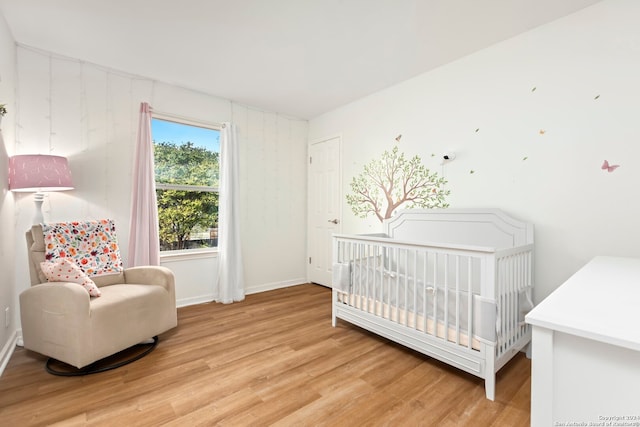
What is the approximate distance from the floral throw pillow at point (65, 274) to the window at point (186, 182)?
1.18 meters

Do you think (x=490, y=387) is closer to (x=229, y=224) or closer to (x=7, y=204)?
(x=229, y=224)

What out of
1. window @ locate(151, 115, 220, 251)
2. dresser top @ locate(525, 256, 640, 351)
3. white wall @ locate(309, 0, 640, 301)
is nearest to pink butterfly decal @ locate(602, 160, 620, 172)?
white wall @ locate(309, 0, 640, 301)

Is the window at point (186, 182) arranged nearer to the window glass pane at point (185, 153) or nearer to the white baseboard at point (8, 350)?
the window glass pane at point (185, 153)

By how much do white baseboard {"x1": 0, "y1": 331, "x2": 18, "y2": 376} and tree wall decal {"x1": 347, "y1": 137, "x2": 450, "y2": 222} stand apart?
3216mm

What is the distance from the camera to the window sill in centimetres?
310

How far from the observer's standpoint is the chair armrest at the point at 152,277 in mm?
2357

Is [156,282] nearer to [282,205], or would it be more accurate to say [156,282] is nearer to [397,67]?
[282,205]

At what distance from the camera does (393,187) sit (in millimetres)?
3135

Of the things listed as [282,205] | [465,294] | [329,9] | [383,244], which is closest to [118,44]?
[329,9]

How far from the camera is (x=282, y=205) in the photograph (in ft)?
13.3

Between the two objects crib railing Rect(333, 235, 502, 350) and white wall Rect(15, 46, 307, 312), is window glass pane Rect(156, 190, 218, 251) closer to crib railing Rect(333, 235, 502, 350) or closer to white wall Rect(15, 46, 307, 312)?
white wall Rect(15, 46, 307, 312)

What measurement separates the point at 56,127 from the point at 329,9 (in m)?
2.52

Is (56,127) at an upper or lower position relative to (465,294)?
upper

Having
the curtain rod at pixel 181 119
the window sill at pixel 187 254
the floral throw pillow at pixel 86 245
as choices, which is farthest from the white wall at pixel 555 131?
the floral throw pillow at pixel 86 245
